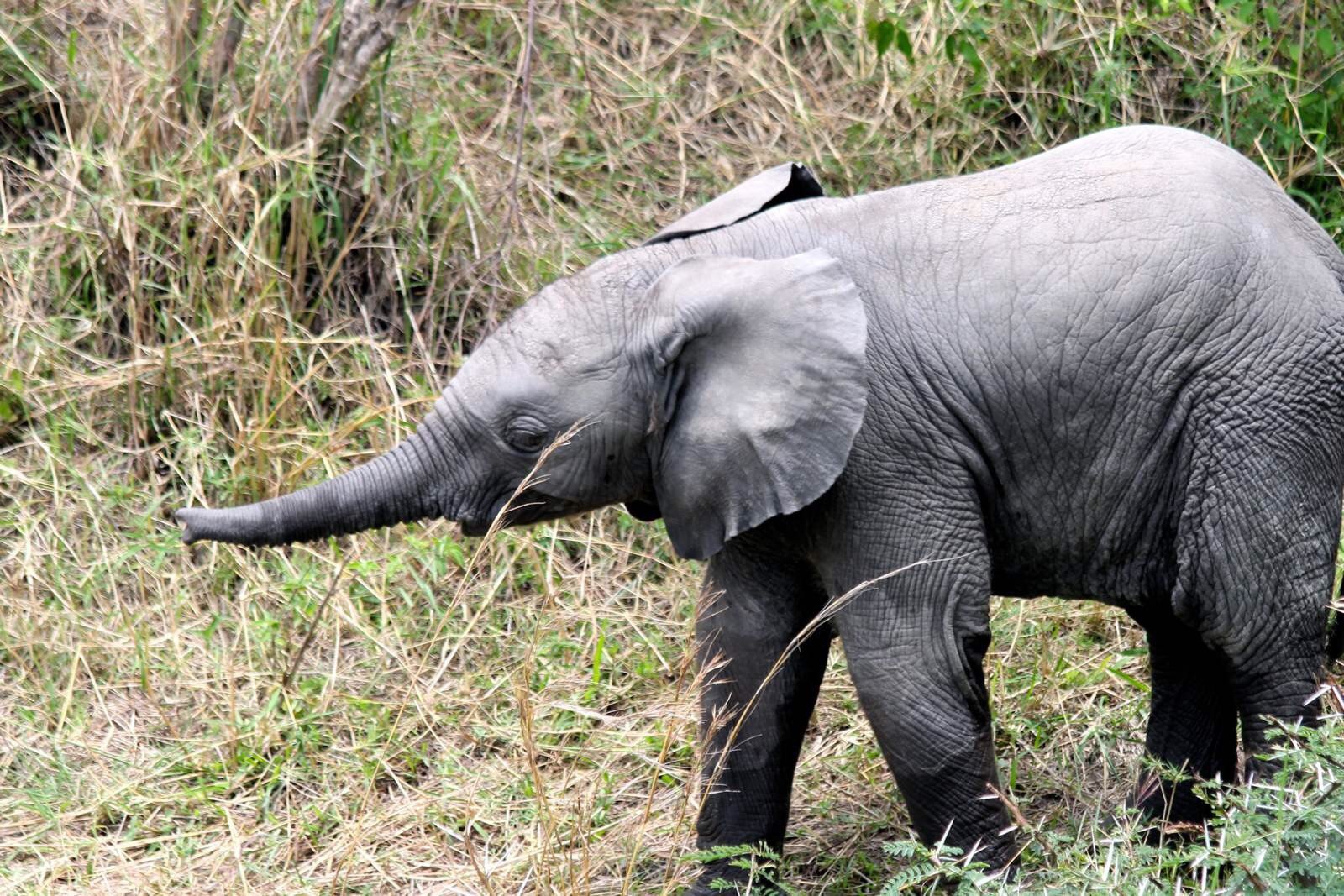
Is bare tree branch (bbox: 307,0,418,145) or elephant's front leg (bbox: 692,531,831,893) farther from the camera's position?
bare tree branch (bbox: 307,0,418,145)

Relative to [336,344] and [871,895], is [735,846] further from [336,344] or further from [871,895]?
[336,344]

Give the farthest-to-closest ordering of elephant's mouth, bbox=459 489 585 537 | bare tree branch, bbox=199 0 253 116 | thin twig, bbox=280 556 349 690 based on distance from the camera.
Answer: bare tree branch, bbox=199 0 253 116 → thin twig, bbox=280 556 349 690 → elephant's mouth, bbox=459 489 585 537

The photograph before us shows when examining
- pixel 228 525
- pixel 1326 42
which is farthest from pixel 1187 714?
pixel 1326 42

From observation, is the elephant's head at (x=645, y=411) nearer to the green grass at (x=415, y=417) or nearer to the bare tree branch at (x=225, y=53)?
the green grass at (x=415, y=417)

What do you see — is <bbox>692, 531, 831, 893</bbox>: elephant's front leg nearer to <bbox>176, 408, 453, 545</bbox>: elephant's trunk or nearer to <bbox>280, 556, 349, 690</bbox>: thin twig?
<bbox>176, 408, 453, 545</bbox>: elephant's trunk

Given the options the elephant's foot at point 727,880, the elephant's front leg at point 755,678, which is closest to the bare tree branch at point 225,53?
the elephant's front leg at point 755,678

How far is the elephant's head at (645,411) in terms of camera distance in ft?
13.2

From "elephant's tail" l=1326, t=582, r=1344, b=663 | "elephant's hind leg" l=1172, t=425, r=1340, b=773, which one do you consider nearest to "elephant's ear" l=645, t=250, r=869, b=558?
"elephant's hind leg" l=1172, t=425, r=1340, b=773

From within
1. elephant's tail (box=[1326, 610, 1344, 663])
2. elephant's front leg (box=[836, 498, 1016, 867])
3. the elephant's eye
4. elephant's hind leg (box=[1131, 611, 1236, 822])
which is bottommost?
elephant's hind leg (box=[1131, 611, 1236, 822])

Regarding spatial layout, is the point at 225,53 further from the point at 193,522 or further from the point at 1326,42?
the point at 1326,42

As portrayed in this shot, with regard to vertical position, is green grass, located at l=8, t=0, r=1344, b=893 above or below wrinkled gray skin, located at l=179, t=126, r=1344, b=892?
below

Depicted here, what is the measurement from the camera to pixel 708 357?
4117 mm

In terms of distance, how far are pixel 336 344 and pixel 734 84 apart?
2.36 m

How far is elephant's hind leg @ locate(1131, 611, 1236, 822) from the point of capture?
4641mm
